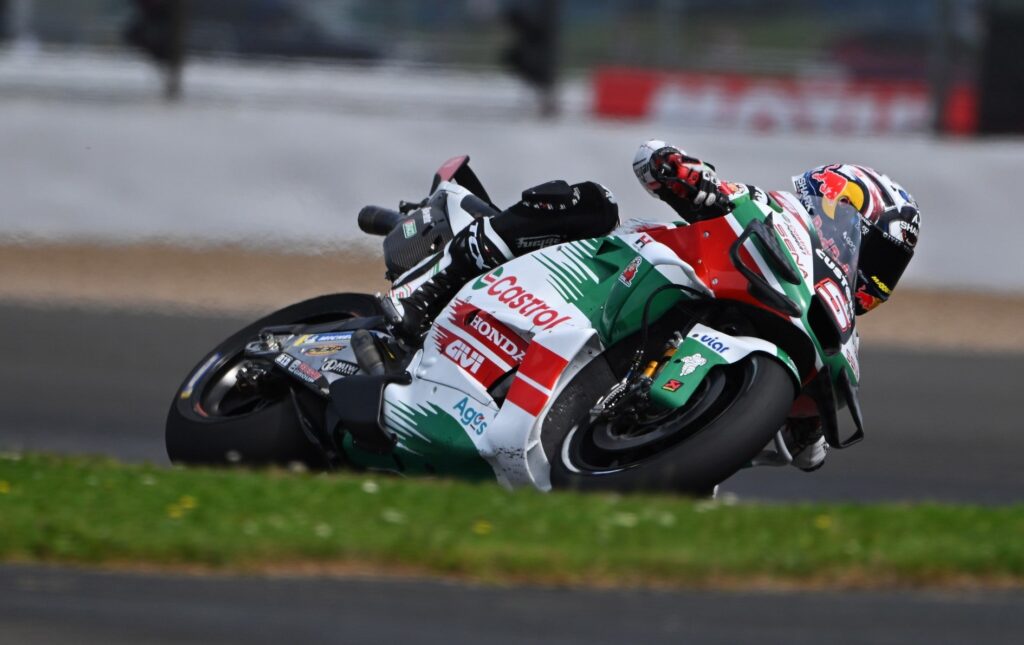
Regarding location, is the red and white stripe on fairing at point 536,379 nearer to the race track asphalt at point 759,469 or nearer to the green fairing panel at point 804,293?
the green fairing panel at point 804,293

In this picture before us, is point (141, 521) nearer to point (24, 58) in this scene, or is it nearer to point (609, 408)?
point (609, 408)

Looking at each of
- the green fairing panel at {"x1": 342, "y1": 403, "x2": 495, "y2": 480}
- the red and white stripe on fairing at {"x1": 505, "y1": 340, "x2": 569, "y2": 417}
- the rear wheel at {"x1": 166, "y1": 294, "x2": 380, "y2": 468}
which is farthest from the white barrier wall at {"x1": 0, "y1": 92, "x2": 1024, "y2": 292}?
the red and white stripe on fairing at {"x1": 505, "y1": 340, "x2": 569, "y2": 417}

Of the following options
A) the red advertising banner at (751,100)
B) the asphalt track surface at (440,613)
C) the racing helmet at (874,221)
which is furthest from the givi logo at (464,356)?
the red advertising banner at (751,100)

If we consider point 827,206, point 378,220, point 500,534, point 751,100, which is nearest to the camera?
point 500,534

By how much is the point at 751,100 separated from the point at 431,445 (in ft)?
31.8

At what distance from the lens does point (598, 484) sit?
5.22 m

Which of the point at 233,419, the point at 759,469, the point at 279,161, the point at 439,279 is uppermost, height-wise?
the point at 439,279

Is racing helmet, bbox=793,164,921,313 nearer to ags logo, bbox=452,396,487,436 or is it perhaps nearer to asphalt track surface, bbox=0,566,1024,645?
ags logo, bbox=452,396,487,436

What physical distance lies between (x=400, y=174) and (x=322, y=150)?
0.64m

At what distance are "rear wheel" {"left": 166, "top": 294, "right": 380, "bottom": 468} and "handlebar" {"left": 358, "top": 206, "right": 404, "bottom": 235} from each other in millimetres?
372

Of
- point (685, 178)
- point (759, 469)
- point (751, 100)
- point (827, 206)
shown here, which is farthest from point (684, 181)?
point (751, 100)

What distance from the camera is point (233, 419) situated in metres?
6.18

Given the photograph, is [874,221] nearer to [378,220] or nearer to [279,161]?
[378,220]

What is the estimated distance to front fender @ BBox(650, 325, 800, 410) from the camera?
521cm
